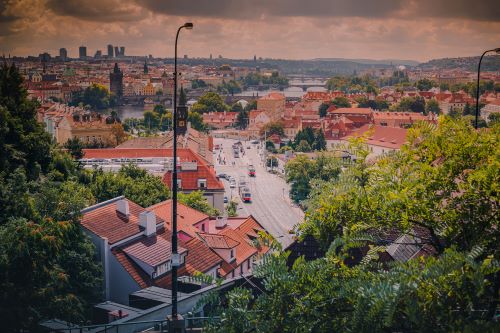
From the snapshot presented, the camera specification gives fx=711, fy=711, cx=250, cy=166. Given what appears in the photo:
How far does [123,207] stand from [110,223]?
910 mm

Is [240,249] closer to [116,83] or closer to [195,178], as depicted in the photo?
[195,178]

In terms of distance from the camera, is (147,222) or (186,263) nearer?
(147,222)

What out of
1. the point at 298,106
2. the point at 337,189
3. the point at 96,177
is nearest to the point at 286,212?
the point at 96,177

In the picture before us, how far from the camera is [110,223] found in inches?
676

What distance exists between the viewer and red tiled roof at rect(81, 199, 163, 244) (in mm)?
16461

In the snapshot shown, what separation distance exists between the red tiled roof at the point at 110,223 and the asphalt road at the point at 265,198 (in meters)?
14.1

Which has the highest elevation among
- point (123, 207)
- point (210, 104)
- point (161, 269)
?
point (123, 207)

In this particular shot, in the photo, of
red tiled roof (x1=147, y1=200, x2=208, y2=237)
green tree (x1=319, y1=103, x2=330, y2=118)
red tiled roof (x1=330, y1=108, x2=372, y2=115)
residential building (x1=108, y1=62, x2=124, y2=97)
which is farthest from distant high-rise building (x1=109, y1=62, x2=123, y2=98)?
red tiled roof (x1=147, y1=200, x2=208, y2=237)

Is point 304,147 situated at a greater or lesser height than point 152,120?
greater

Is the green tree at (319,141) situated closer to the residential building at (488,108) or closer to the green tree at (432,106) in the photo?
the residential building at (488,108)

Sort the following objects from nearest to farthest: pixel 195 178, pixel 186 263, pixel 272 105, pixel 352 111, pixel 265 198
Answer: pixel 186 263
pixel 195 178
pixel 265 198
pixel 352 111
pixel 272 105

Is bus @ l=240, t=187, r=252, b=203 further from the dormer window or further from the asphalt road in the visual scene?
the dormer window

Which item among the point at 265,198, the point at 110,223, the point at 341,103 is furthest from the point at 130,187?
the point at 341,103

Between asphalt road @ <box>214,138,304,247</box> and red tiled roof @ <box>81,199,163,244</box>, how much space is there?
14.1 metres
